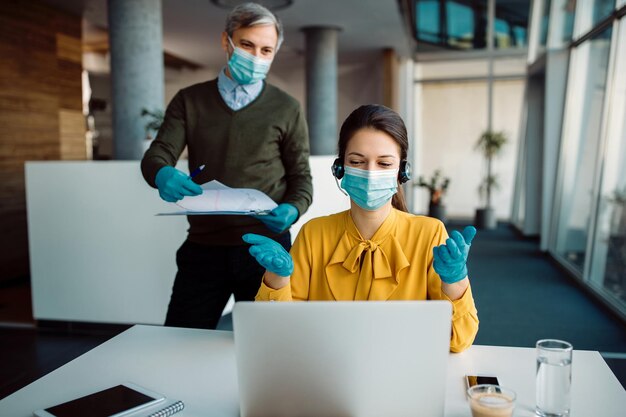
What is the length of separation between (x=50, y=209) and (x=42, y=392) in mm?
2983

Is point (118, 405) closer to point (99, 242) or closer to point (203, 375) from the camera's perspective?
point (203, 375)

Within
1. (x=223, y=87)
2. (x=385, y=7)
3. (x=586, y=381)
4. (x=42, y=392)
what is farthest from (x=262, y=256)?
(x=385, y=7)

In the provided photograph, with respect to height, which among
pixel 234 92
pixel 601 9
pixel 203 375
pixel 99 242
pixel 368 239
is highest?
pixel 601 9

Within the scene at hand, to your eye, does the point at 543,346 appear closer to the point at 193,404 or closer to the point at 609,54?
the point at 193,404

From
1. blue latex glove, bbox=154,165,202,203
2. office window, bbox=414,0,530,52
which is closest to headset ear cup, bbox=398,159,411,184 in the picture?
blue latex glove, bbox=154,165,202,203

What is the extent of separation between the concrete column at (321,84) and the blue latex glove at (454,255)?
313 inches

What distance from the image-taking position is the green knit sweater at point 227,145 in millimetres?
1974

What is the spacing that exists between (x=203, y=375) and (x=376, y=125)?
2.49ft

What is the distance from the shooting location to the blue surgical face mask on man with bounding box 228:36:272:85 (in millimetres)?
1936

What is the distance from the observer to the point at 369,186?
145 centimetres

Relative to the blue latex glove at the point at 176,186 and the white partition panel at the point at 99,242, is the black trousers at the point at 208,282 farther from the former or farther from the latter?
the white partition panel at the point at 99,242

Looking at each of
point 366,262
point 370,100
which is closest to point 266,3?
point 370,100

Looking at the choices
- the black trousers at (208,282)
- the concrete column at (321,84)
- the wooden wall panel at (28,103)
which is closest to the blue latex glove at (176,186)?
the black trousers at (208,282)

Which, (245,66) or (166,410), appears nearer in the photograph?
(166,410)
